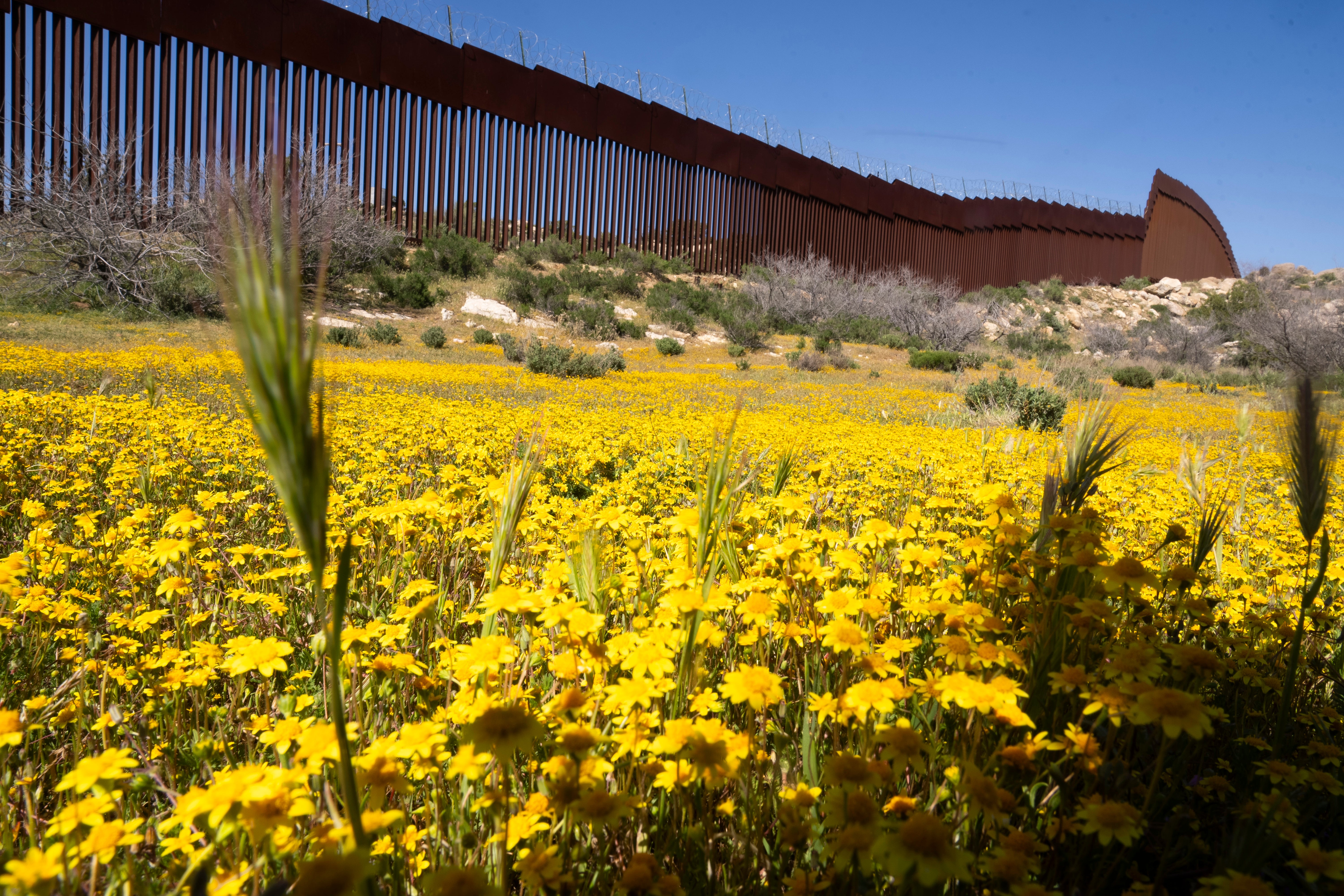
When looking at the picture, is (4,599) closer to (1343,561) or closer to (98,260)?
(1343,561)

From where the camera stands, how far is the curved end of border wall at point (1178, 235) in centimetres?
5162

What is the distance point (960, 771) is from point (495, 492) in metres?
1.15

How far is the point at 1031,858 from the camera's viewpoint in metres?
1.16

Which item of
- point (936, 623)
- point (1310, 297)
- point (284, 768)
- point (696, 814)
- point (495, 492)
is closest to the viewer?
point (284, 768)

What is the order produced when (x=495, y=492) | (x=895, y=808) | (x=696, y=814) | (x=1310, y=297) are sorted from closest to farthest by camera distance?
(x=895, y=808) < (x=696, y=814) < (x=495, y=492) < (x=1310, y=297)

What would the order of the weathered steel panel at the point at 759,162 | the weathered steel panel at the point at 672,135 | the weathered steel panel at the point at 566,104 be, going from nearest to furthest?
1. the weathered steel panel at the point at 566,104
2. the weathered steel panel at the point at 672,135
3. the weathered steel panel at the point at 759,162

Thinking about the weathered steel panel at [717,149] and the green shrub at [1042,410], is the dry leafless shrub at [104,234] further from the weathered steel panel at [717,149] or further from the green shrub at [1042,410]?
the weathered steel panel at [717,149]

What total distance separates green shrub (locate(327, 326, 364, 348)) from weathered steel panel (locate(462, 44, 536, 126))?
11.5 m

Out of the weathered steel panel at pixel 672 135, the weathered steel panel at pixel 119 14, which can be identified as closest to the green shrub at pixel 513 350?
the weathered steel panel at pixel 119 14

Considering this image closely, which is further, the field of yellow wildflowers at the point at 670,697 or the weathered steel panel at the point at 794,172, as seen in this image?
the weathered steel panel at the point at 794,172

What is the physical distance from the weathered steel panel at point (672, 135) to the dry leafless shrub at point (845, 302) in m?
5.33

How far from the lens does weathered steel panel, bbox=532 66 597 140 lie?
24922 millimetres

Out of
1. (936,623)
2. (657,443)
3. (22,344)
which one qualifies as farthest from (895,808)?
(22,344)

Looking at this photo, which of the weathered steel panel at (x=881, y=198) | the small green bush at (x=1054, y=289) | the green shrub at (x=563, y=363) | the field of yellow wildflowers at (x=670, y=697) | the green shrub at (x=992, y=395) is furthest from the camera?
the small green bush at (x=1054, y=289)
